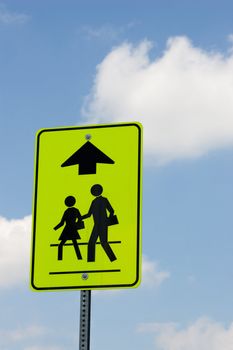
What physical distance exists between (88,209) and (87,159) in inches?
17.7

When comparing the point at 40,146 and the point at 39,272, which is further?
the point at 40,146

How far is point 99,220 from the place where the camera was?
6531 mm

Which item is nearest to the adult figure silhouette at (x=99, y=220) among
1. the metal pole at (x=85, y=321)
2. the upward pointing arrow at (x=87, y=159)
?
the upward pointing arrow at (x=87, y=159)

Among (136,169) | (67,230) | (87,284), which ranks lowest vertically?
(87,284)

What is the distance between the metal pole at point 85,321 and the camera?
20.2ft

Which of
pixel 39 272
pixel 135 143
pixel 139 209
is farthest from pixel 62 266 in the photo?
pixel 135 143

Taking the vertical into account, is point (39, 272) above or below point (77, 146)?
below

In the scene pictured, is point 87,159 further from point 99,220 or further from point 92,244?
point 92,244

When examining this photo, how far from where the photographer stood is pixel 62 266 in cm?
650

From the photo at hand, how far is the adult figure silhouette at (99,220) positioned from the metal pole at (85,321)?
33 cm

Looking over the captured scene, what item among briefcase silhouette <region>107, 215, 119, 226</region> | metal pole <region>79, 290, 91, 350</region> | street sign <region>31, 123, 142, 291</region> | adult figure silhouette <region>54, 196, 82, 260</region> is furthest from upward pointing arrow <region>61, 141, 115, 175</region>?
metal pole <region>79, 290, 91, 350</region>

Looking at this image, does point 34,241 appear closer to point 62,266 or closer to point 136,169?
point 62,266

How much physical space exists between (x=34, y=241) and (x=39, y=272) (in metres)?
0.27

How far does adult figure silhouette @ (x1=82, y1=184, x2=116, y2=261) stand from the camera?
643 cm
